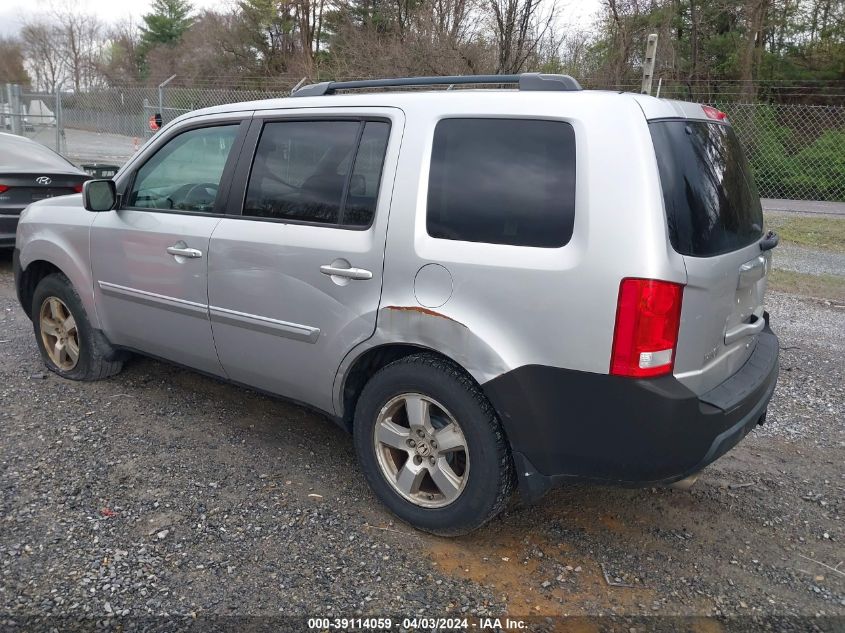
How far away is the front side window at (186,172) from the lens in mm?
3775

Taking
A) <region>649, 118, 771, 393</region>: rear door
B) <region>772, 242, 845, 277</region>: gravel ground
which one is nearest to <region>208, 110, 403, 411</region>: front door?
<region>649, 118, 771, 393</region>: rear door

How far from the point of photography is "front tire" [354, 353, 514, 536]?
2.81 m

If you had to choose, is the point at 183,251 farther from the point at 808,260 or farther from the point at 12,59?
the point at 12,59

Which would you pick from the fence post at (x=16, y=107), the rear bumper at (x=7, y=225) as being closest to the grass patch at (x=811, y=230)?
the rear bumper at (x=7, y=225)

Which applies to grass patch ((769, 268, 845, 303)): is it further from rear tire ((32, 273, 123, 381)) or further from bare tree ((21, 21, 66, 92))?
bare tree ((21, 21, 66, 92))

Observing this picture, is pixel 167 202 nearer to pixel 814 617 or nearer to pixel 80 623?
pixel 80 623

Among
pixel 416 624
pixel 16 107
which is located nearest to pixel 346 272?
pixel 416 624

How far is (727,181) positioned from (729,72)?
62.6ft

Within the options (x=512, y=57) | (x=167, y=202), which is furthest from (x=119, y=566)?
(x=512, y=57)

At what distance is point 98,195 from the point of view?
4.00 metres

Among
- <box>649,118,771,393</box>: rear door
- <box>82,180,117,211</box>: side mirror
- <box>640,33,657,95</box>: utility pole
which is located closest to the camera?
<box>649,118,771,393</box>: rear door

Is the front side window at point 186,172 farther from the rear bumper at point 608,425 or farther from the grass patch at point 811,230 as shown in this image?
the grass patch at point 811,230

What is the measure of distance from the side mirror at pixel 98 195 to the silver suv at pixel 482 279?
45 cm

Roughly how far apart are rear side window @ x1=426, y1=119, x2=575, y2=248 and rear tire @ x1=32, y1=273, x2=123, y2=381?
2734 mm
